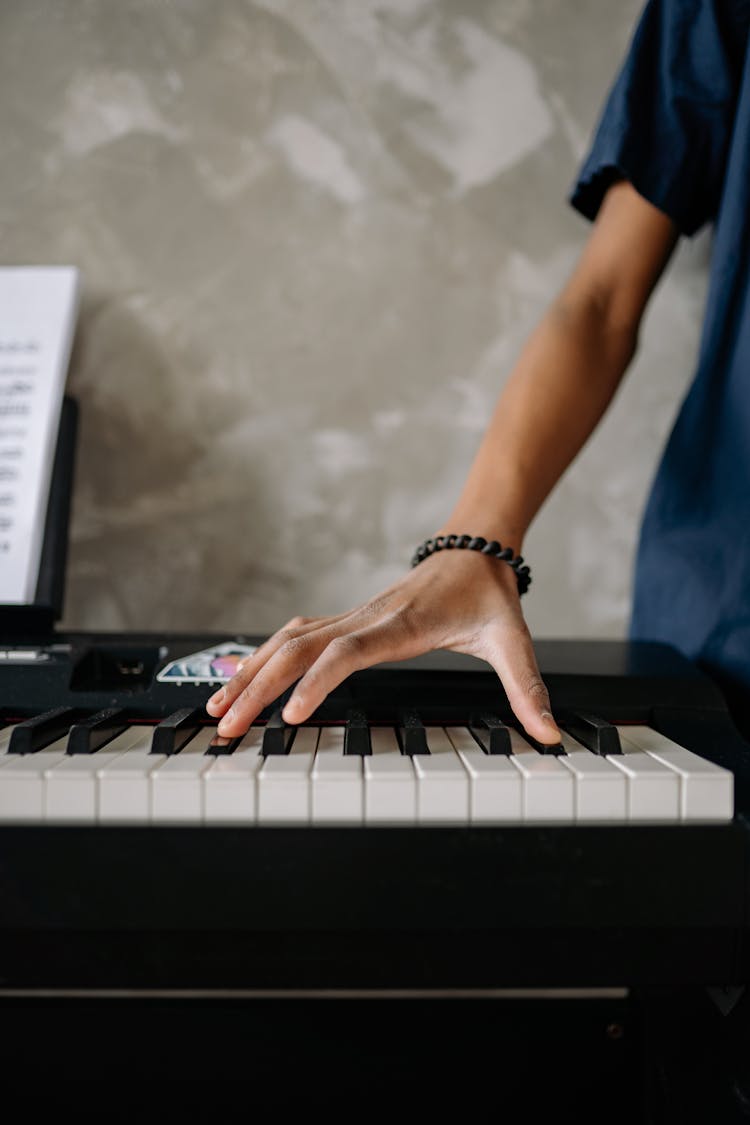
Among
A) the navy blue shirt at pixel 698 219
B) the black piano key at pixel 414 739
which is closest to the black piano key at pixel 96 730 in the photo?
the black piano key at pixel 414 739

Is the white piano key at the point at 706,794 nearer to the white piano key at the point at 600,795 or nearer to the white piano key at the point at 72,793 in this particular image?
the white piano key at the point at 600,795

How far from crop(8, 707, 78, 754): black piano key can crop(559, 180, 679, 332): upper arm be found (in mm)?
726

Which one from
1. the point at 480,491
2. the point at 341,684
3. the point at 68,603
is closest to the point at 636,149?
the point at 480,491

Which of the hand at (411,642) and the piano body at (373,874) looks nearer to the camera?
the piano body at (373,874)

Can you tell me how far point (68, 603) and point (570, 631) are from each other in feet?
2.76

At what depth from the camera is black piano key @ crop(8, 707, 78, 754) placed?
436 millimetres

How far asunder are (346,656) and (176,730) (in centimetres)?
13

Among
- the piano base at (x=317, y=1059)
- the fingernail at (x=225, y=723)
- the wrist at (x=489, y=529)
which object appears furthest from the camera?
the wrist at (x=489, y=529)

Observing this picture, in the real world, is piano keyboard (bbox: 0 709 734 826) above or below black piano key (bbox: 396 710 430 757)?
below

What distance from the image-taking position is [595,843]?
0.36m

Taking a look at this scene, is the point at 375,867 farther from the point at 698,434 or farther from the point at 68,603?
the point at 68,603

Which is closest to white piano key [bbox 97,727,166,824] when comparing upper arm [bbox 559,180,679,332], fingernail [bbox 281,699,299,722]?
fingernail [bbox 281,699,299,722]

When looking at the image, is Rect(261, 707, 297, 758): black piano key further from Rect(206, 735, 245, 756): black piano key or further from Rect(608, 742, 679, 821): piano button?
Rect(608, 742, 679, 821): piano button

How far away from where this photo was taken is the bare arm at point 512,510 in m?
0.50
